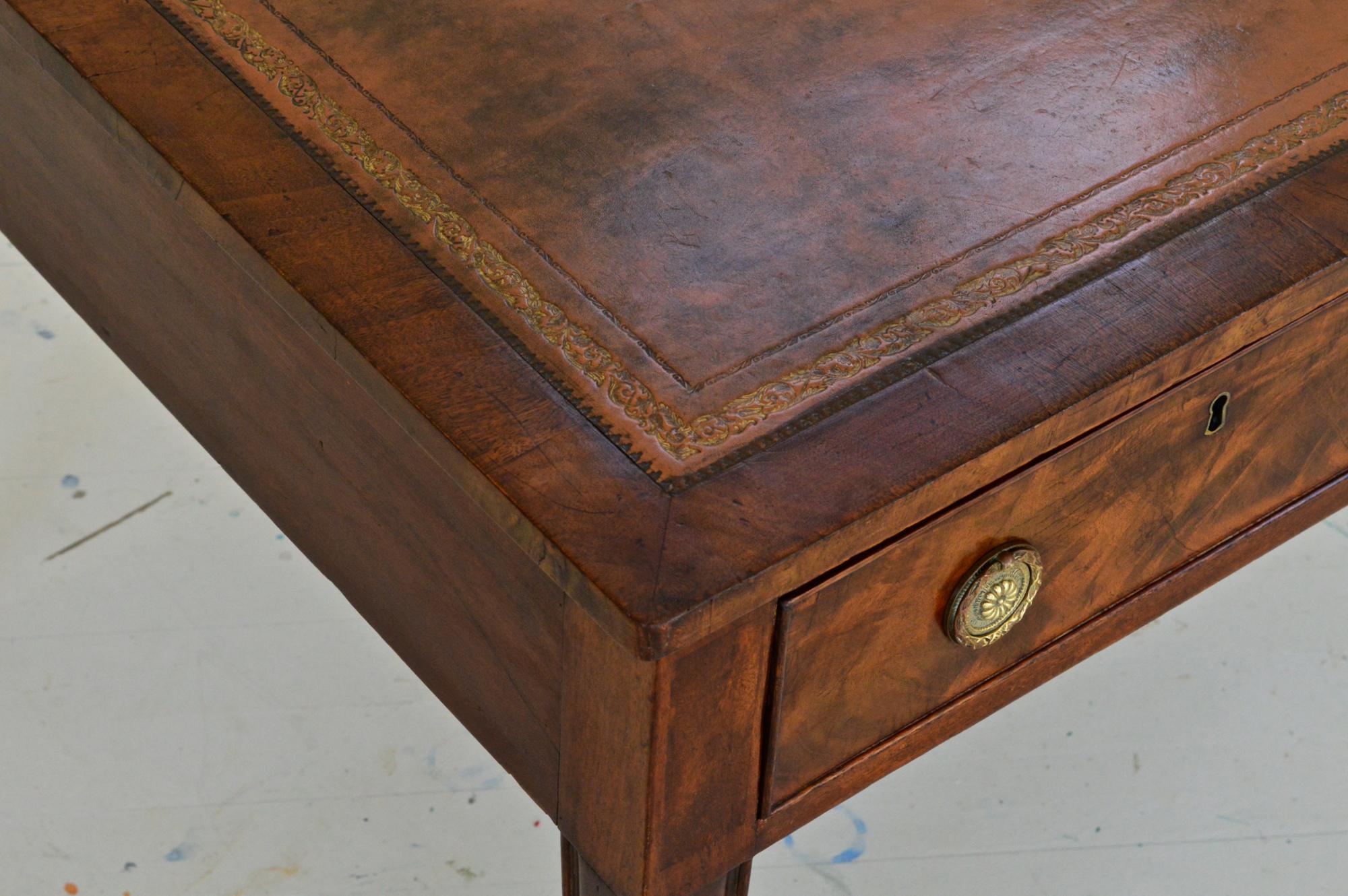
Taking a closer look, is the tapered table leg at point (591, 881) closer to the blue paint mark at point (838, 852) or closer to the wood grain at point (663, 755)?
the wood grain at point (663, 755)

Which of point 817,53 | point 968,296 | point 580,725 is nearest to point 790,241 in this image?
point 968,296

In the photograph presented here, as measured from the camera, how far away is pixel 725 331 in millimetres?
1018

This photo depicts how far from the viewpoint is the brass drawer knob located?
3.39 ft

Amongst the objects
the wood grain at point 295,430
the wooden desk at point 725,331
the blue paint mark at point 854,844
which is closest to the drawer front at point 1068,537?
the wooden desk at point 725,331

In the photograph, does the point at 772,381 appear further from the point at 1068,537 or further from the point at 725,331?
the point at 1068,537

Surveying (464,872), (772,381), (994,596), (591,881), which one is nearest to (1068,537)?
(994,596)

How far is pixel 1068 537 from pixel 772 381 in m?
0.22

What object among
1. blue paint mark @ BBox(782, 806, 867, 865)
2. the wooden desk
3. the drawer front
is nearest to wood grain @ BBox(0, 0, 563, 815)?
the wooden desk

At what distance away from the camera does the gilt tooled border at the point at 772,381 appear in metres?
0.98

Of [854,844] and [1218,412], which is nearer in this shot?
[1218,412]

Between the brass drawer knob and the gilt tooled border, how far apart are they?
14 cm

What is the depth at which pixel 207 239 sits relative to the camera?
1154 mm

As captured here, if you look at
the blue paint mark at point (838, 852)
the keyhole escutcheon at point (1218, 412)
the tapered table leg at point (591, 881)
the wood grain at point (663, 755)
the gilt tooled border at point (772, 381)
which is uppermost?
the gilt tooled border at point (772, 381)

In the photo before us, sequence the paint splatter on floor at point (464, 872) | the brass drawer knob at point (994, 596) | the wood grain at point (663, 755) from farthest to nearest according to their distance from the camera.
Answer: the paint splatter on floor at point (464, 872)
the brass drawer knob at point (994, 596)
the wood grain at point (663, 755)
